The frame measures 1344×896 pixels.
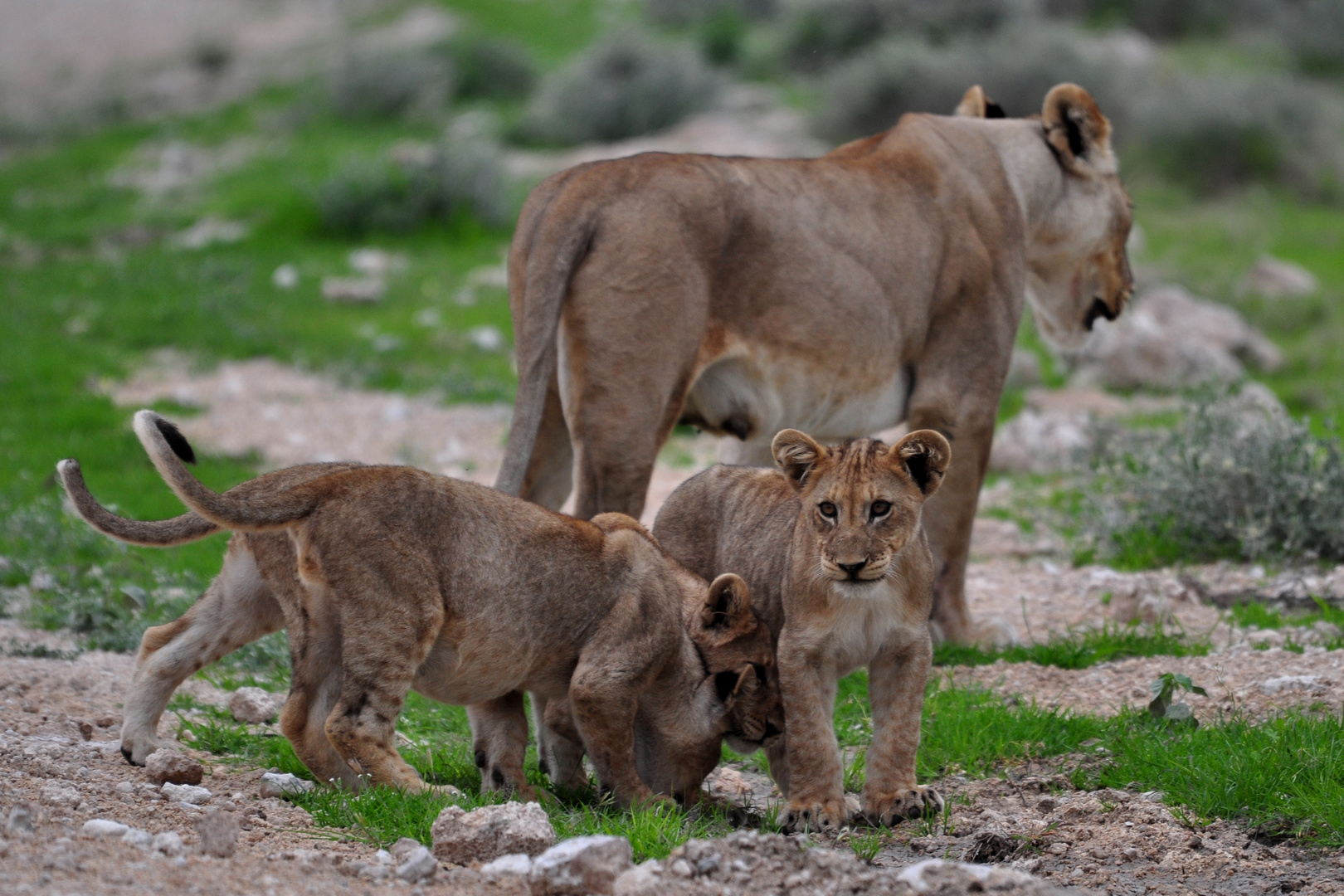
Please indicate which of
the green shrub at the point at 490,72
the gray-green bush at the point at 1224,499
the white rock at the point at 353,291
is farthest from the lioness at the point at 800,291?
the green shrub at the point at 490,72

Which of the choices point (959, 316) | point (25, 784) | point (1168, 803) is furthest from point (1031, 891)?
point (959, 316)

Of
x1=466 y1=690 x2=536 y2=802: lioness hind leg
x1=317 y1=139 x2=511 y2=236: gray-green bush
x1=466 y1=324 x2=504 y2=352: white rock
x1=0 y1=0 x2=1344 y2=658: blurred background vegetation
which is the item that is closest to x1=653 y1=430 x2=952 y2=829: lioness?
x1=466 y1=690 x2=536 y2=802: lioness hind leg

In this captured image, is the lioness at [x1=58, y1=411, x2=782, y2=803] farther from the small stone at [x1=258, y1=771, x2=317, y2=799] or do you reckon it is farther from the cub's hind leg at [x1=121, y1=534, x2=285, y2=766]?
the small stone at [x1=258, y1=771, x2=317, y2=799]

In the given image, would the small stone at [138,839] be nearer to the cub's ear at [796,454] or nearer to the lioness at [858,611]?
the lioness at [858,611]

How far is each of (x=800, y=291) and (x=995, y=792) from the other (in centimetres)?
214

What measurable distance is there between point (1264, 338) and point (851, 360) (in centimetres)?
894

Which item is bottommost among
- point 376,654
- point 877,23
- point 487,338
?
point 487,338

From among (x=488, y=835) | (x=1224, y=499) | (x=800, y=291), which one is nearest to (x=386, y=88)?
(x=1224, y=499)

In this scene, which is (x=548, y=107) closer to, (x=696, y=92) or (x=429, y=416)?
(x=696, y=92)

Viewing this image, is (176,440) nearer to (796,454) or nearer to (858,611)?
(796,454)

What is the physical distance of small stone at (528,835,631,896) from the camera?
12.8 feet

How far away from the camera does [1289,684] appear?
5934 millimetres

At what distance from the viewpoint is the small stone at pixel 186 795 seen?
474 centimetres

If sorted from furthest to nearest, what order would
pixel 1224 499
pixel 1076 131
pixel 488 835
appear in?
1. pixel 1224 499
2. pixel 1076 131
3. pixel 488 835
